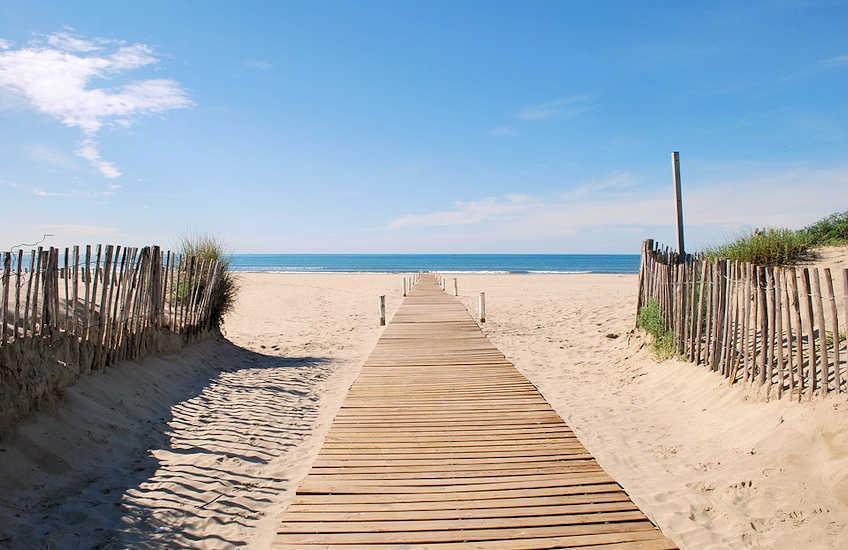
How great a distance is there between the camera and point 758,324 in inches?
220

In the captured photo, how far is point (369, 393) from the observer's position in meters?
6.39

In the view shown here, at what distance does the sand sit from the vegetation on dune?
2.94 m

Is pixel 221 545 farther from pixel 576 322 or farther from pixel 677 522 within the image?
pixel 576 322

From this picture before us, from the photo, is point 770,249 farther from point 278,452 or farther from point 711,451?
point 278,452

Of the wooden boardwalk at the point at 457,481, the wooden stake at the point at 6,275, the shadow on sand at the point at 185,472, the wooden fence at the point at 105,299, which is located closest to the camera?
the wooden boardwalk at the point at 457,481

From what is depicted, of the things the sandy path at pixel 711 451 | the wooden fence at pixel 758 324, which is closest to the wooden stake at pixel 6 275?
the sandy path at pixel 711 451

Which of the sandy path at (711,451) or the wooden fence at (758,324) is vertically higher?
the wooden fence at (758,324)

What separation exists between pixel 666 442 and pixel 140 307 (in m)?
6.26

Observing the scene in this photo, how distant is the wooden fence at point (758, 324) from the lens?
450 centimetres

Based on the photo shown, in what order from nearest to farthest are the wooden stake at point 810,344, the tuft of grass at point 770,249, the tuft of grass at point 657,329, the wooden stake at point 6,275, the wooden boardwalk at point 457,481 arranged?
the wooden boardwalk at point 457,481 < the wooden stake at point 810,344 < the wooden stake at point 6,275 < the tuft of grass at point 657,329 < the tuft of grass at point 770,249

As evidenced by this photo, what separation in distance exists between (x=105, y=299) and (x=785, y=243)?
10653 millimetres

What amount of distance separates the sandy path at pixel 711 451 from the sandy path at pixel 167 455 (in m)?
2.80

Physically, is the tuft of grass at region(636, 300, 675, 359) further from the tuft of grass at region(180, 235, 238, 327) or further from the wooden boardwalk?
the tuft of grass at region(180, 235, 238, 327)

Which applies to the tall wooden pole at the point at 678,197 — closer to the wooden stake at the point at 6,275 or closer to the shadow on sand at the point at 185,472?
the shadow on sand at the point at 185,472
